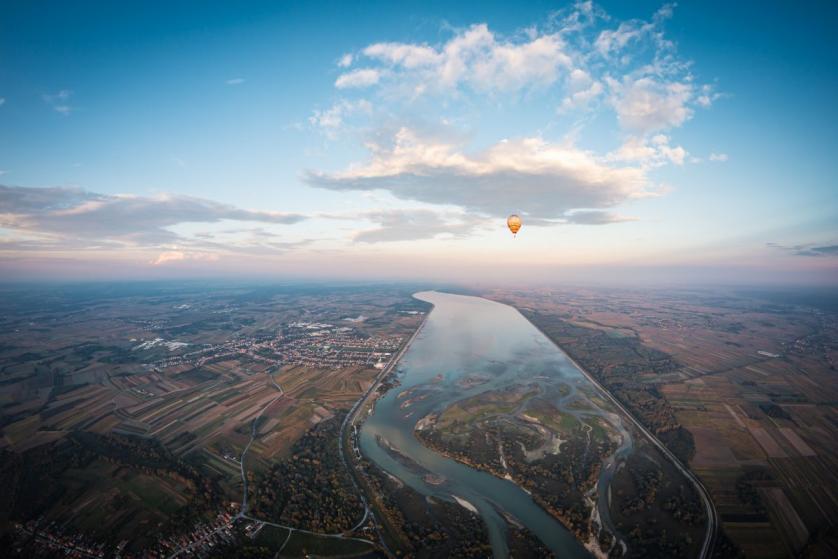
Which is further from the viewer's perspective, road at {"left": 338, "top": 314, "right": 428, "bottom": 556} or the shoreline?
road at {"left": 338, "top": 314, "right": 428, "bottom": 556}

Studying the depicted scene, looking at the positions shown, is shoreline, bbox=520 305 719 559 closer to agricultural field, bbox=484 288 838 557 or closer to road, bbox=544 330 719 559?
road, bbox=544 330 719 559

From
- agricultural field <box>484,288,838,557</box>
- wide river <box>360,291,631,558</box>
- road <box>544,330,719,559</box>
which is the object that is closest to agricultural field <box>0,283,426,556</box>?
wide river <box>360,291,631,558</box>

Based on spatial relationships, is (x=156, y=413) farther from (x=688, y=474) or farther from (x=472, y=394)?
(x=688, y=474)

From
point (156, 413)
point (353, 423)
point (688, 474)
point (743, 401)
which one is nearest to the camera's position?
point (688, 474)

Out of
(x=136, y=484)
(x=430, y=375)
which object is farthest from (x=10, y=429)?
(x=430, y=375)

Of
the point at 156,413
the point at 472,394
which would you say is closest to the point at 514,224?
the point at 472,394

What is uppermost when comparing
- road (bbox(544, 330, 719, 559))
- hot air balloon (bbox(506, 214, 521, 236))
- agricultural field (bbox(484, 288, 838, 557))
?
hot air balloon (bbox(506, 214, 521, 236))

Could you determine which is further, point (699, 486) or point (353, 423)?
point (353, 423)

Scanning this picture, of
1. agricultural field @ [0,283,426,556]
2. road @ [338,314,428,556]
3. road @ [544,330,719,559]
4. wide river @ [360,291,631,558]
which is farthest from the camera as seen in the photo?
wide river @ [360,291,631,558]

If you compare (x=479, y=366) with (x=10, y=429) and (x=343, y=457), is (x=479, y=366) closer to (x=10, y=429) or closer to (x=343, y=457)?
(x=343, y=457)
